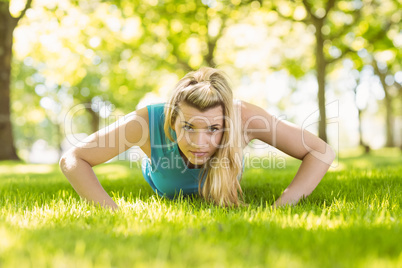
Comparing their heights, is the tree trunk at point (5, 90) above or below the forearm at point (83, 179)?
above

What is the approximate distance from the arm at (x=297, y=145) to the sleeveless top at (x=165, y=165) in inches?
27.8

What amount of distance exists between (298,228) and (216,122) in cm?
114

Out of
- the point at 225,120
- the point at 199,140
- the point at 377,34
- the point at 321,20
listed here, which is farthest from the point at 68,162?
the point at 377,34

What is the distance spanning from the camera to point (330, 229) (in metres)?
1.89

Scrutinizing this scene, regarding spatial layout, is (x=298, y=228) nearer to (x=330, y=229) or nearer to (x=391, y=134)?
(x=330, y=229)

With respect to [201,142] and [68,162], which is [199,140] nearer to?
[201,142]

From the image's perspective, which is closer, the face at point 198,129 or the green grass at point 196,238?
the green grass at point 196,238

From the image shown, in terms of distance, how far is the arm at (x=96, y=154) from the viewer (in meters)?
2.81

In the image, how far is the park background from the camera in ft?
5.21

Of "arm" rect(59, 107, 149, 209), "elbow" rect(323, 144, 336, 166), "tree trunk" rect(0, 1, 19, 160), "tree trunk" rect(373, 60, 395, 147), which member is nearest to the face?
"arm" rect(59, 107, 149, 209)

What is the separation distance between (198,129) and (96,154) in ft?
3.01

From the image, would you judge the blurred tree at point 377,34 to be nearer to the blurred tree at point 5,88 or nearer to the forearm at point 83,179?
the forearm at point 83,179

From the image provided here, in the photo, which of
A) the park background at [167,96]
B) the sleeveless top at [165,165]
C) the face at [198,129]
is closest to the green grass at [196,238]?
the park background at [167,96]

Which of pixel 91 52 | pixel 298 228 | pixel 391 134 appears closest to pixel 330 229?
pixel 298 228
